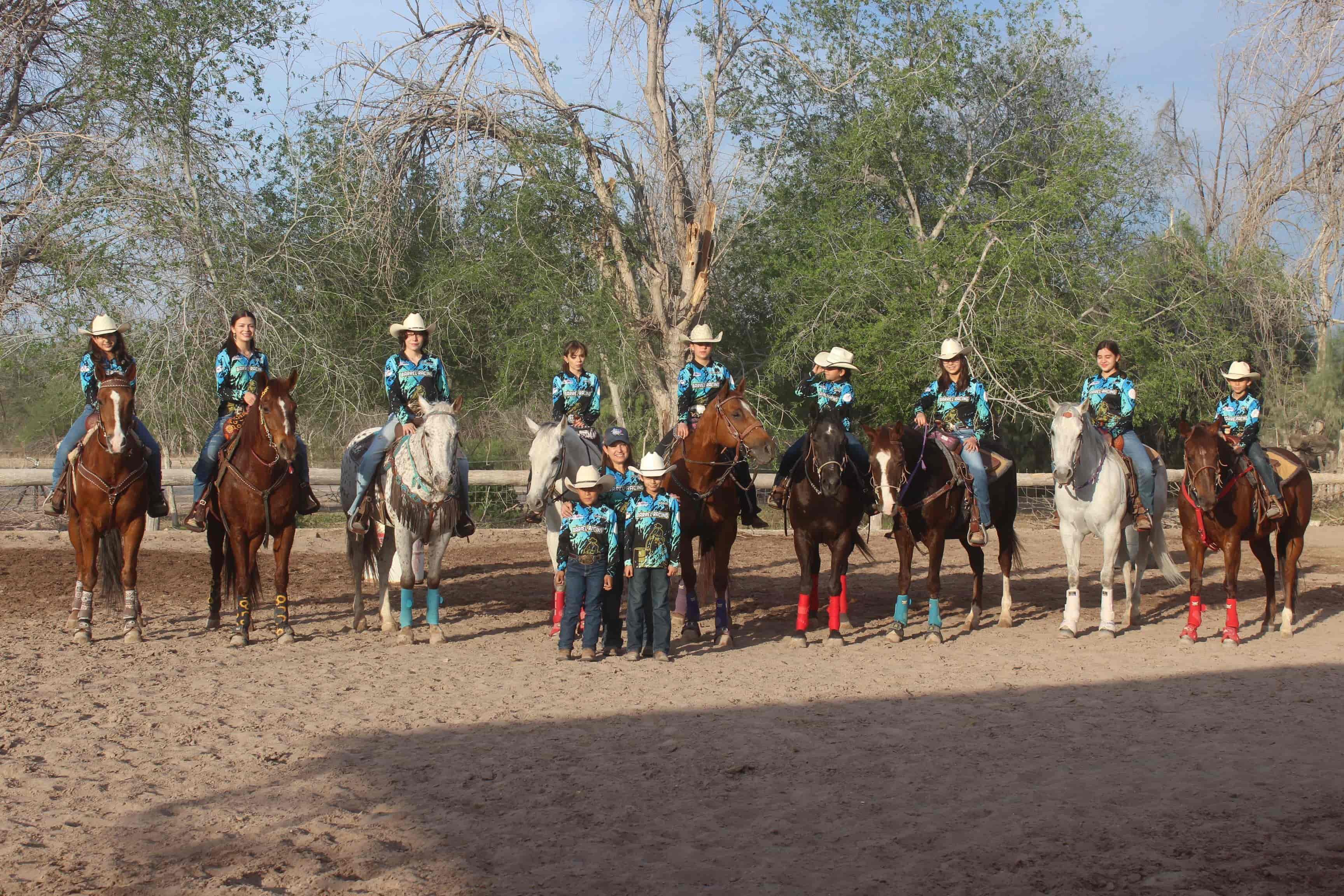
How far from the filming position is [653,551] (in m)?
8.49

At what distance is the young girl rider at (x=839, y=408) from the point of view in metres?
9.58

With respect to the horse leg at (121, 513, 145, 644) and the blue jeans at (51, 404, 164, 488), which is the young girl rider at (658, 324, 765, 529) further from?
the horse leg at (121, 513, 145, 644)

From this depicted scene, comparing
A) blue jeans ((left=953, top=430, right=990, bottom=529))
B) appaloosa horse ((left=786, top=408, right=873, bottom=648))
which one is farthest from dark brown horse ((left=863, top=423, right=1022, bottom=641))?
appaloosa horse ((left=786, top=408, right=873, bottom=648))

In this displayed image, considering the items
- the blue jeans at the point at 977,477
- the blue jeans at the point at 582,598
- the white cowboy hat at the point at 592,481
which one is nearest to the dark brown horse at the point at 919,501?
the blue jeans at the point at 977,477

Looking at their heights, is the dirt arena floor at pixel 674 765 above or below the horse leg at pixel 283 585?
below

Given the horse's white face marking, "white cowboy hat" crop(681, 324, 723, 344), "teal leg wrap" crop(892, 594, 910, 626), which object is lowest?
"teal leg wrap" crop(892, 594, 910, 626)

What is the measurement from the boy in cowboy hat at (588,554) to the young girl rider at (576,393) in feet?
5.37

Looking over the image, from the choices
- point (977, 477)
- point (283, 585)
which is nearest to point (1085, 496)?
point (977, 477)

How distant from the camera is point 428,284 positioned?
1819 cm

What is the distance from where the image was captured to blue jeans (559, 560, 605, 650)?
8492 mm

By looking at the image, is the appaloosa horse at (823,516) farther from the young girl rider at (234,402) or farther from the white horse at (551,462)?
the young girl rider at (234,402)

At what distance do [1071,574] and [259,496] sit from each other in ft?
22.8

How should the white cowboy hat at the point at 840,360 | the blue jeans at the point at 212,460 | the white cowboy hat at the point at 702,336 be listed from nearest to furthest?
the blue jeans at the point at 212,460, the white cowboy hat at the point at 840,360, the white cowboy hat at the point at 702,336

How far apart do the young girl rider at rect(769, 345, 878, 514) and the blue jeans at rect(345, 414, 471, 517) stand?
8.66 feet
